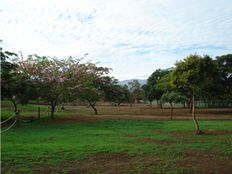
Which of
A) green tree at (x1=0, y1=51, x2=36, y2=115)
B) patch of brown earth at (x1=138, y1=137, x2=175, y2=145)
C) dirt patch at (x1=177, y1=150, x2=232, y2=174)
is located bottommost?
dirt patch at (x1=177, y1=150, x2=232, y2=174)

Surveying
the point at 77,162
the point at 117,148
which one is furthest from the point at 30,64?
the point at 77,162

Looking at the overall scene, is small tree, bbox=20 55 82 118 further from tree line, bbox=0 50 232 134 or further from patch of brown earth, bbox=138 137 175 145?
patch of brown earth, bbox=138 137 175 145

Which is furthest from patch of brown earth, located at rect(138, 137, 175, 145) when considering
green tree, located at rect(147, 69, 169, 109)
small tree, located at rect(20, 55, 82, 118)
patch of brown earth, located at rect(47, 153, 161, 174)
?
green tree, located at rect(147, 69, 169, 109)

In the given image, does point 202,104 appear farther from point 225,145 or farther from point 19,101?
point 225,145

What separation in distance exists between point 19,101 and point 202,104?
62.2m

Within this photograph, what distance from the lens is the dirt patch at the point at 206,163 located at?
946cm

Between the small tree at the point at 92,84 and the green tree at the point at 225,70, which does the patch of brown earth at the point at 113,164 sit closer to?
the small tree at the point at 92,84

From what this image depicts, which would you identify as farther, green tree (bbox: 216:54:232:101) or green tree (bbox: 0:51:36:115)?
green tree (bbox: 216:54:232:101)

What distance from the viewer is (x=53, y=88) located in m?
28.5

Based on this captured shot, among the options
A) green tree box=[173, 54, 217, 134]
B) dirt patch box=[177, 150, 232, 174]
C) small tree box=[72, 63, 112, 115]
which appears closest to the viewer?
dirt patch box=[177, 150, 232, 174]

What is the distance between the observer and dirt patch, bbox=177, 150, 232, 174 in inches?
372

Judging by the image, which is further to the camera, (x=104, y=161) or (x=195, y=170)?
(x=104, y=161)

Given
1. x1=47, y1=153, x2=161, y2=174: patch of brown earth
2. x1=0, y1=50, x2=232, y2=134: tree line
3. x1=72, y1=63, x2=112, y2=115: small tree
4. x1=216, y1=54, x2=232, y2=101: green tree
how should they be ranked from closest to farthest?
x1=47, y1=153, x2=161, y2=174: patch of brown earth, x1=0, y1=50, x2=232, y2=134: tree line, x1=72, y1=63, x2=112, y2=115: small tree, x1=216, y1=54, x2=232, y2=101: green tree

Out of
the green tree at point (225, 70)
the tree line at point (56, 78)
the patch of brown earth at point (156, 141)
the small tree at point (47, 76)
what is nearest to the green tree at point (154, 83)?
the green tree at point (225, 70)
